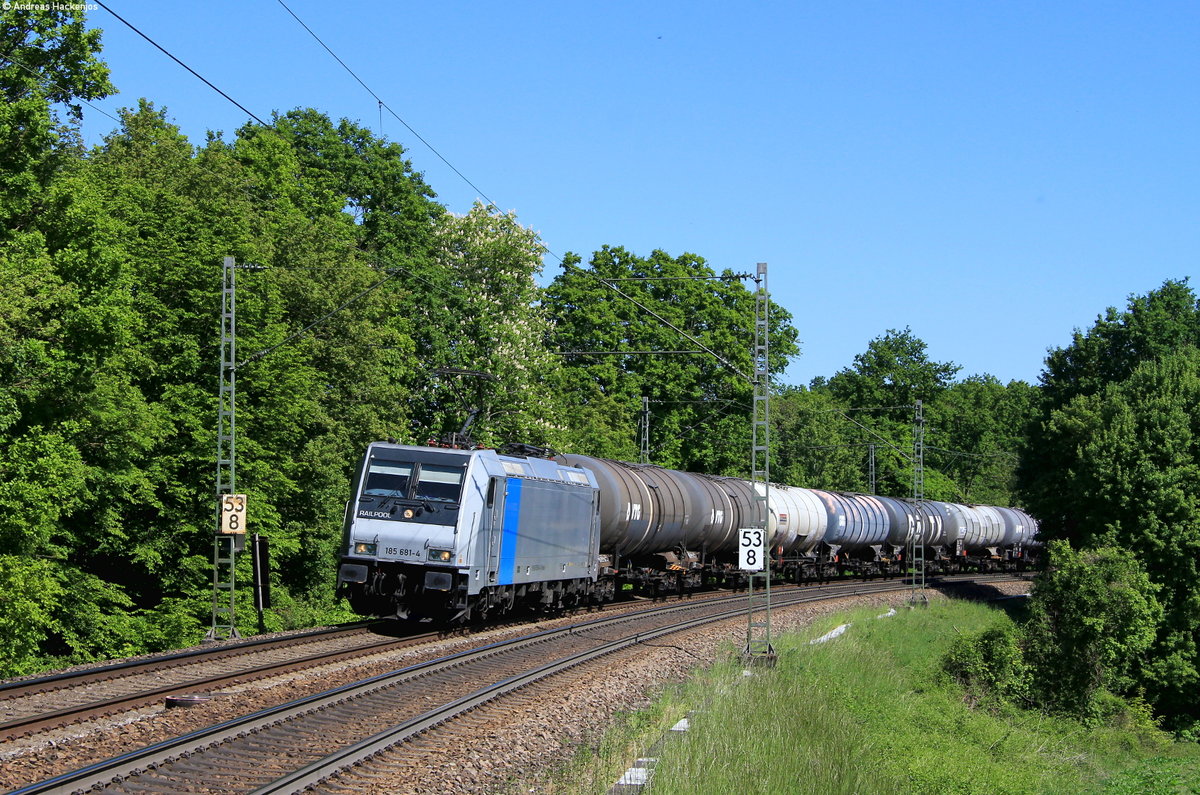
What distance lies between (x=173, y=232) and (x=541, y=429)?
15466 millimetres

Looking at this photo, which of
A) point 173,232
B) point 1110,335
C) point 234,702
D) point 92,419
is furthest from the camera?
point 1110,335

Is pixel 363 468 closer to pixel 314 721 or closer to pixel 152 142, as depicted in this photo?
pixel 314 721

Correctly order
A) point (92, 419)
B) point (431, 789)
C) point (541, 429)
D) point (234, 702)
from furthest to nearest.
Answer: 1. point (541, 429)
2. point (92, 419)
3. point (234, 702)
4. point (431, 789)

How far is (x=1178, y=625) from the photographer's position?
38281 mm

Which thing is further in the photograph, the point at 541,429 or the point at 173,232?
the point at 541,429

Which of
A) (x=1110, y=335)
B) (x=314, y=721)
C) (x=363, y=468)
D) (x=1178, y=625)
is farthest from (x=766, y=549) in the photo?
(x=1110, y=335)

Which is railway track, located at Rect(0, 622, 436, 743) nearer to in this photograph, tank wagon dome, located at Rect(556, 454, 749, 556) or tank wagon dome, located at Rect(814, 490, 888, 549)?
tank wagon dome, located at Rect(556, 454, 749, 556)

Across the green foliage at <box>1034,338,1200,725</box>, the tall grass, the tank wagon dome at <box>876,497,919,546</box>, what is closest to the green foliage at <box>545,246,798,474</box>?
the tank wagon dome at <box>876,497,919,546</box>

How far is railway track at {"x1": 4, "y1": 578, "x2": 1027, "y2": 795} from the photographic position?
9.36 meters

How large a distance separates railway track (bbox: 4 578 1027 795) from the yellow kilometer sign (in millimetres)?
6711

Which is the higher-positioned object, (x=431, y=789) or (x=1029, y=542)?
(x=1029, y=542)

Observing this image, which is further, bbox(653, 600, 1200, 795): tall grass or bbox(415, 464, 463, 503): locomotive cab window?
bbox(415, 464, 463, 503): locomotive cab window

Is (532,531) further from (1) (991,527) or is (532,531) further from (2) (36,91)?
(1) (991,527)

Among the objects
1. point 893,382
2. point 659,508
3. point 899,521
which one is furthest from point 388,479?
point 893,382
